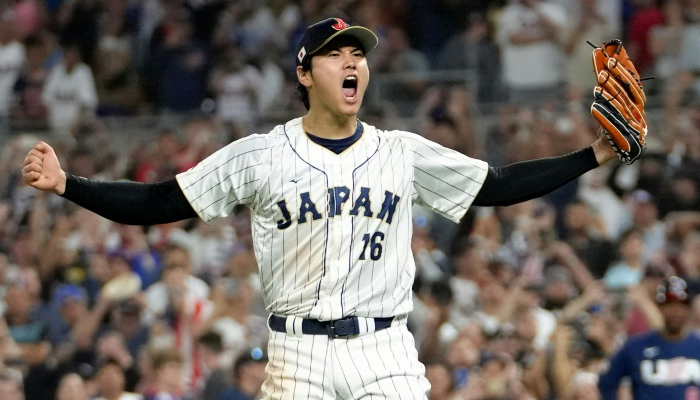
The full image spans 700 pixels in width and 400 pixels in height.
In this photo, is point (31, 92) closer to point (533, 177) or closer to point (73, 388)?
point (73, 388)

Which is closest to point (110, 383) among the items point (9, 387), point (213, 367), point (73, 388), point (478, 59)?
point (73, 388)

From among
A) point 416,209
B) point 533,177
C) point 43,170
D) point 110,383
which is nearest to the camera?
point 43,170

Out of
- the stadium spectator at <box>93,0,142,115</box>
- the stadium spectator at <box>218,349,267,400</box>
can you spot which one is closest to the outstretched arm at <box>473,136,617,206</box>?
the stadium spectator at <box>218,349,267,400</box>

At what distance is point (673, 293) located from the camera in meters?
7.29

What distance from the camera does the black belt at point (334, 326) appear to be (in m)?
4.59

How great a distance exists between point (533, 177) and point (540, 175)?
0.03 meters

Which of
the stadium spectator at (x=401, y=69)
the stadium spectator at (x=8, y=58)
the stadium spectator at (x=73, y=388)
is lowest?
the stadium spectator at (x=73, y=388)

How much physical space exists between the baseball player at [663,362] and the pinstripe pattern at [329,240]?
3.00 m

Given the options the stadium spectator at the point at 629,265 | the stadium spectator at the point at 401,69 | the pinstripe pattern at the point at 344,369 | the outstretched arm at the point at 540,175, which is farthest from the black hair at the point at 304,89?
the stadium spectator at the point at 401,69

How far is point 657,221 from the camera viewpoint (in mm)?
10039

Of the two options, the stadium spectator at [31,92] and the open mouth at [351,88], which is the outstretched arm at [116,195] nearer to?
the open mouth at [351,88]

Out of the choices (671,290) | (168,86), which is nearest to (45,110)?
(168,86)

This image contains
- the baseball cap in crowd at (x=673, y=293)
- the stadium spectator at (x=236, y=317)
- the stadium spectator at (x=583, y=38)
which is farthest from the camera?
the stadium spectator at (x=583, y=38)

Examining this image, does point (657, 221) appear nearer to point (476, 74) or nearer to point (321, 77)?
point (476, 74)
